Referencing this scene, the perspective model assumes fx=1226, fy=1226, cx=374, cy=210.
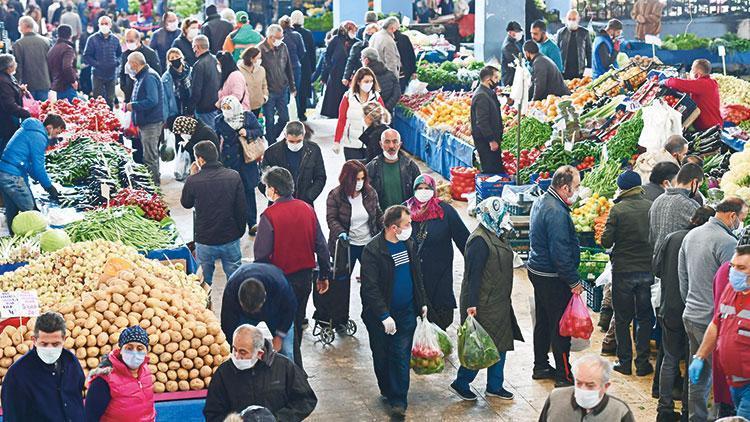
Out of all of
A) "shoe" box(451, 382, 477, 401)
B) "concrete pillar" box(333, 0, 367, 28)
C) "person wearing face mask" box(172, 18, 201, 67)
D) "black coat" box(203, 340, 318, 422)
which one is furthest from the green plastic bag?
"concrete pillar" box(333, 0, 367, 28)

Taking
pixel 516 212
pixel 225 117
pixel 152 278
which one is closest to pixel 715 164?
pixel 516 212

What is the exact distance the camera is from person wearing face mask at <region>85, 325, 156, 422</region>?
20.7 feet

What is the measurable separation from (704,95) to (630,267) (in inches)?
167

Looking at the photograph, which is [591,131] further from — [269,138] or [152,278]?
[152,278]

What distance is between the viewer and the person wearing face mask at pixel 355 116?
1230cm

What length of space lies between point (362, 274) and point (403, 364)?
709 mm

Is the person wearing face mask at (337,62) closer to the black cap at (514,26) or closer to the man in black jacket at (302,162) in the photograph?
the black cap at (514,26)

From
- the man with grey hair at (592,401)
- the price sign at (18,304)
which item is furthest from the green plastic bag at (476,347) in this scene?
the price sign at (18,304)

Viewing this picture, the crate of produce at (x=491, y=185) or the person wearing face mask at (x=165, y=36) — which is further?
the person wearing face mask at (x=165, y=36)

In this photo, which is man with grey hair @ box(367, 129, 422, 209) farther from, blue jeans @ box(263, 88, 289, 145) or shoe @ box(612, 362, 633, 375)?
blue jeans @ box(263, 88, 289, 145)

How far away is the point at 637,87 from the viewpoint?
14.6 m

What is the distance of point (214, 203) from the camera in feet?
31.3

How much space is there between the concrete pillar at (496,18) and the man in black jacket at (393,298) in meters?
12.9

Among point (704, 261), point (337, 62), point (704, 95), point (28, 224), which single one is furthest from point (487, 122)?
point (704, 261)
